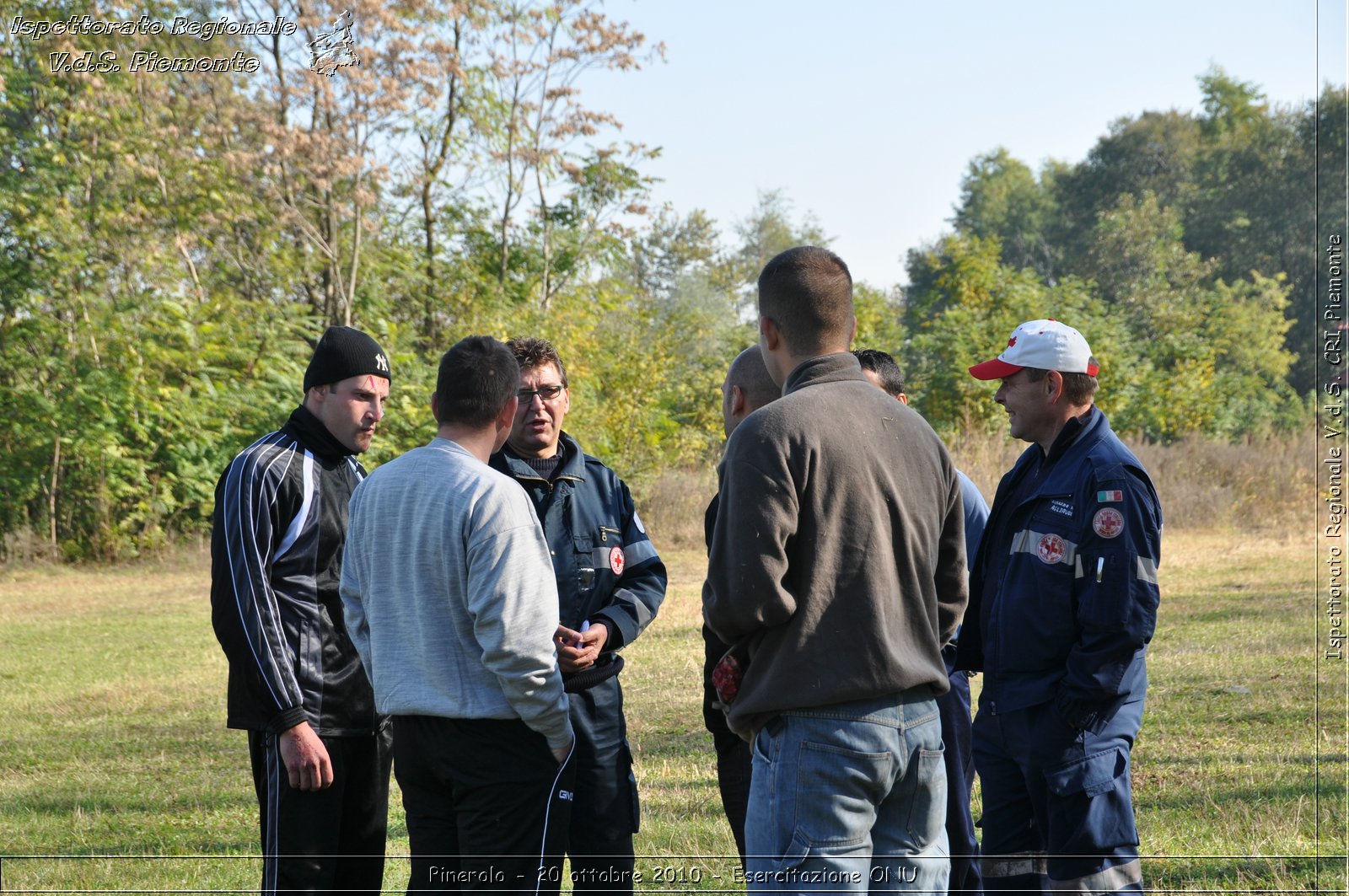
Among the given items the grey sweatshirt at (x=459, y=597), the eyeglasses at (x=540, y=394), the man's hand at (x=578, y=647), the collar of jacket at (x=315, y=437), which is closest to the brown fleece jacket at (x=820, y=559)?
the grey sweatshirt at (x=459, y=597)

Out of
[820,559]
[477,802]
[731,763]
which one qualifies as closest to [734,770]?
[731,763]

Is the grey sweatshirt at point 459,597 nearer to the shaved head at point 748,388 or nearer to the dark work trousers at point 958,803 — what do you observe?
the shaved head at point 748,388

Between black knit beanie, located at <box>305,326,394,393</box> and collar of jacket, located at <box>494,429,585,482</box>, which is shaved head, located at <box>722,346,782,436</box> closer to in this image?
collar of jacket, located at <box>494,429,585,482</box>

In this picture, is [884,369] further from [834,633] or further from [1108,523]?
[834,633]

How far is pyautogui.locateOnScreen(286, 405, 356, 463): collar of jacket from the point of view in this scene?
12.9 ft

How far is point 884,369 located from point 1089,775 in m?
1.87

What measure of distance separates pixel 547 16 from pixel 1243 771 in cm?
1933

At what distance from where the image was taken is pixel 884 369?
467cm

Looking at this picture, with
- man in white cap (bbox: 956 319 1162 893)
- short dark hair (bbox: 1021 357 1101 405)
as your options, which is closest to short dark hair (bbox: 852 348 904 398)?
man in white cap (bbox: 956 319 1162 893)

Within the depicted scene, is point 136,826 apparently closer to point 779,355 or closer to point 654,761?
point 654,761

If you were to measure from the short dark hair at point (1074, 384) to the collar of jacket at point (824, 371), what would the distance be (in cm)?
128

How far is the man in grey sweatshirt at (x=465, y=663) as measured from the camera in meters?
3.10

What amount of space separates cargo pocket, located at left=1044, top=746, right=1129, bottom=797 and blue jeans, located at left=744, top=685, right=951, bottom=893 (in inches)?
35.6

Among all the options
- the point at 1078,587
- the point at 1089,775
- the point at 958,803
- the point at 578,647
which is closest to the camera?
the point at 1089,775
